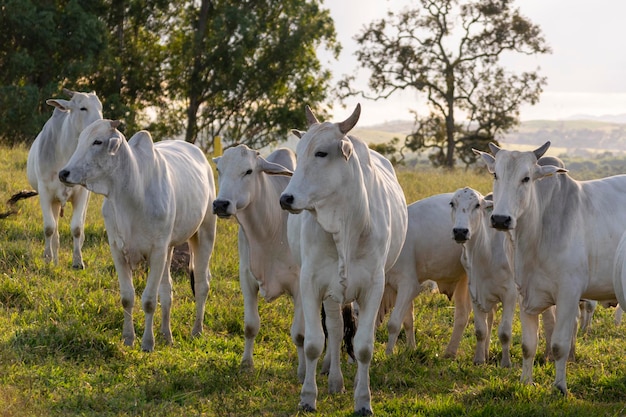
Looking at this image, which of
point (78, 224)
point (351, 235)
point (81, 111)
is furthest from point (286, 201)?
point (81, 111)

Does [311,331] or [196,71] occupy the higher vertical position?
[196,71]

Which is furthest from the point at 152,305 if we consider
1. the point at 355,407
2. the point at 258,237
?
the point at 355,407

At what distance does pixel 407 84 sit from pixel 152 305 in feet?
88.2

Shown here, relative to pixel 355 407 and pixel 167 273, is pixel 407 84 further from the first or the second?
pixel 355 407

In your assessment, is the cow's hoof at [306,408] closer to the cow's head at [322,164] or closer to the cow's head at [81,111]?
the cow's head at [322,164]

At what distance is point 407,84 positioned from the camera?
3403 centimetres

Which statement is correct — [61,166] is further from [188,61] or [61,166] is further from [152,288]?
[188,61]

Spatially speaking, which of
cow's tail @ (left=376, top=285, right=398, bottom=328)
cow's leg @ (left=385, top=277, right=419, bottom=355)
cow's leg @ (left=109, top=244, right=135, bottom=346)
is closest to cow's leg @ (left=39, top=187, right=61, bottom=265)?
cow's leg @ (left=109, top=244, right=135, bottom=346)

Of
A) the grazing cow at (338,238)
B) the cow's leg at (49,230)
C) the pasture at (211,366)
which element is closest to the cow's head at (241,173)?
the grazing cow at (338,238)

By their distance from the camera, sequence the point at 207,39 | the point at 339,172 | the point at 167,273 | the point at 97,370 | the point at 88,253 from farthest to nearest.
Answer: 1. the point at 207,39
2. the point at 88,253
3. the point at 167,273
4. the point at 97,370
5. the point at 339,172

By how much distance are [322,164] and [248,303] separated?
1951 mm

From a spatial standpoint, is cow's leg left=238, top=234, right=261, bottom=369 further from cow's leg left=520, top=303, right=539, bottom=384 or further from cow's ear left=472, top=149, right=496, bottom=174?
cow's leg left=520, top=303, right=539, bottom=384

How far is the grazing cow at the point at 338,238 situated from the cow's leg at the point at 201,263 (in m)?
2.48

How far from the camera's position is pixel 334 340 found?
720cm
